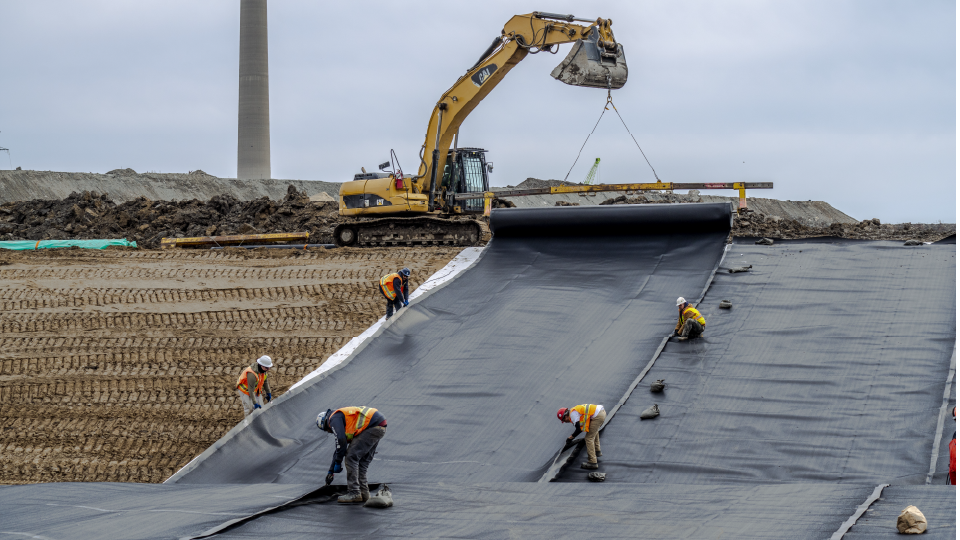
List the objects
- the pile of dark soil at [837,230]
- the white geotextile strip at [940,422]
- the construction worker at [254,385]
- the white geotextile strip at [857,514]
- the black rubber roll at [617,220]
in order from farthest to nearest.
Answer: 1. the pile of dark soil at [837,230]
2. the black rubber roll at [617,220]
3. the construction worker at [254,385]
4. the white geotextile strip at [940,422]
5. the white geotextile strip at [857,514]

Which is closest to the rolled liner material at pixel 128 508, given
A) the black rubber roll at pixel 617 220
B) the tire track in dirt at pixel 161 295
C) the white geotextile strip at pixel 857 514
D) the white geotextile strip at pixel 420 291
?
the white geotextile strip at pixel 420 291

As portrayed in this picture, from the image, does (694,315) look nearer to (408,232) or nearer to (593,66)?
(593,66)

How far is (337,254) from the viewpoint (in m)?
17.2

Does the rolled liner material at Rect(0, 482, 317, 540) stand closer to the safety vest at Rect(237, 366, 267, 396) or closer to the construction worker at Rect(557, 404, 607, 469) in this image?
the safety vest at Rect(237, 366, 267, 396)

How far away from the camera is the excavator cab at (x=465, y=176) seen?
706 inches

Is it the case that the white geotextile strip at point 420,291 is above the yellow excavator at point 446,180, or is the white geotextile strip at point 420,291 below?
below

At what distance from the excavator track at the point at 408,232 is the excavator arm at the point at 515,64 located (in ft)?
1.53

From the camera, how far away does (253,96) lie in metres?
39.6

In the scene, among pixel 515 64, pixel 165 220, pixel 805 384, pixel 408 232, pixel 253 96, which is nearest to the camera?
A: pixel 805 384

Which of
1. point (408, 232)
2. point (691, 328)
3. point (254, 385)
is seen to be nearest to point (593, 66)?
point (408, 232)

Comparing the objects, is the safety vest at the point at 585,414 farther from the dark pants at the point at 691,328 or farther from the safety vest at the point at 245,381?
the safety vest at the point at 245,381

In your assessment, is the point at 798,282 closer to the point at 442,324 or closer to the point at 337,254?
the point at 442,324

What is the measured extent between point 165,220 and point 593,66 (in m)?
13.8

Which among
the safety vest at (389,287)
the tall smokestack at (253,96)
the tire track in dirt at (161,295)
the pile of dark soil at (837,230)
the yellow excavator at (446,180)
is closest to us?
the safety vest at (389,287)
